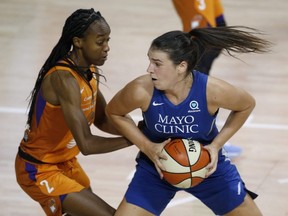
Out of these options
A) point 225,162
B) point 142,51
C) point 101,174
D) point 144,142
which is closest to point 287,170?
point 101,174

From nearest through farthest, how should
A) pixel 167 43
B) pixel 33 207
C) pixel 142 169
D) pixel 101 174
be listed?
pixel 167 43 → pixel 142 169 → pixel 33 207 → pixel 101 174

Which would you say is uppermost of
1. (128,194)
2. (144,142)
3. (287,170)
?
(144,142)

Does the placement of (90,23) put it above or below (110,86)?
above

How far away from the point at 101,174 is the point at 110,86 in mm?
1922

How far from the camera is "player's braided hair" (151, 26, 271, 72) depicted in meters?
4.50

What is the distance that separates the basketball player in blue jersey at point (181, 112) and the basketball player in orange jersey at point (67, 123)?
0.56 ft

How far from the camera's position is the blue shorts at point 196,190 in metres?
4.73

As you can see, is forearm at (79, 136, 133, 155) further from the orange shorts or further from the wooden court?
the wooden court

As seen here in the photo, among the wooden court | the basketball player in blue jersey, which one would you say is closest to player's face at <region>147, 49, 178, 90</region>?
the basketball player in blue jersey

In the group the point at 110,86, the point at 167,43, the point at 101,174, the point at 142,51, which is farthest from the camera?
the point at 142,51

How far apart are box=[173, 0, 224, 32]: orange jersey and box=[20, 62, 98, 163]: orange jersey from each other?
7.39 feet

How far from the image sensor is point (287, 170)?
266 inches

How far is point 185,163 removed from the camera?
177 inches

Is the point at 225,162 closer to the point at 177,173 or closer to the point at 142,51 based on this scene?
the point at 177,173
